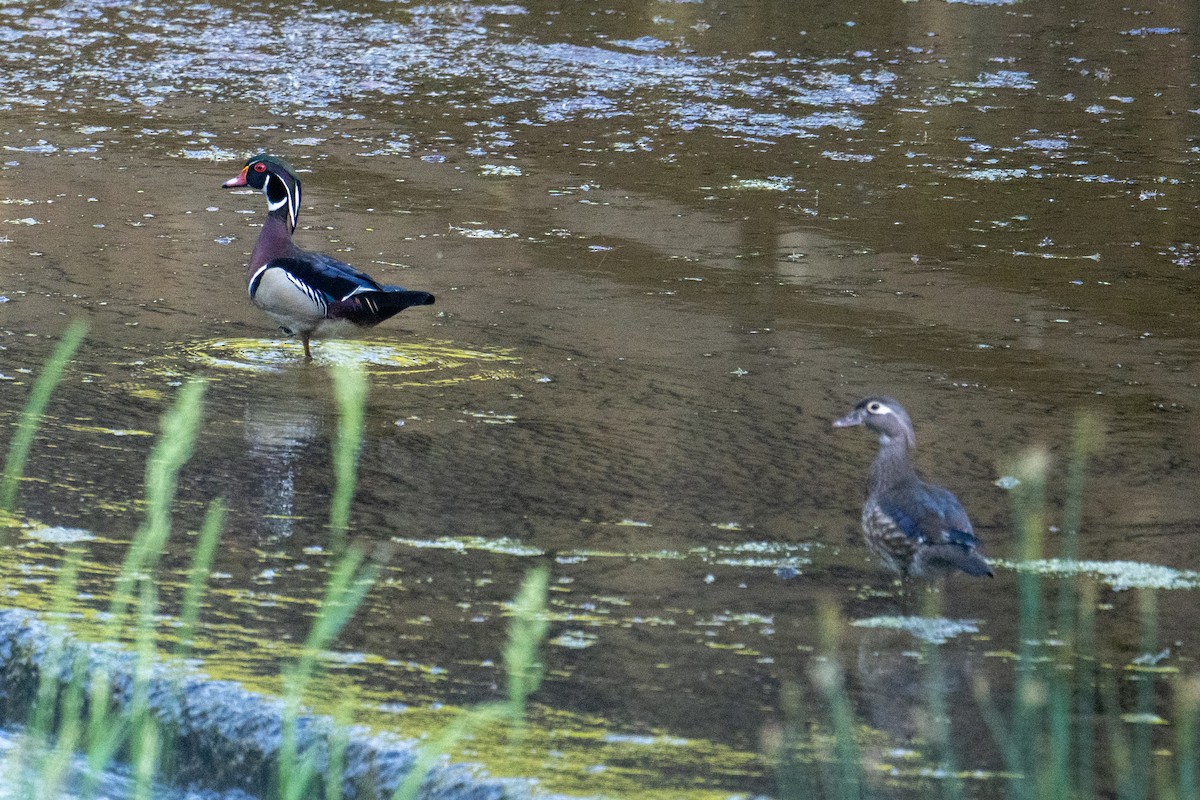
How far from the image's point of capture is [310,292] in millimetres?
6840

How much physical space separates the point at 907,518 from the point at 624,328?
2.91 metres

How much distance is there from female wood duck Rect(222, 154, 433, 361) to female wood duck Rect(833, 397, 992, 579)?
2.40 m

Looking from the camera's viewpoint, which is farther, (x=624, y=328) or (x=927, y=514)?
(x=624, y=328)

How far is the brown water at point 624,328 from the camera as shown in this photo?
418cm

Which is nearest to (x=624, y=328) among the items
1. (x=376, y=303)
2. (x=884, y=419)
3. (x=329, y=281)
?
(x=376, y=303)

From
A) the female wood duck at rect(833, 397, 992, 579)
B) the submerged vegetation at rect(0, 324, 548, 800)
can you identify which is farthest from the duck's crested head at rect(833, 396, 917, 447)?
the submerged vegetation at rect(0, 324, 548, 800)

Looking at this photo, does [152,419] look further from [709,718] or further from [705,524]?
[709,718]

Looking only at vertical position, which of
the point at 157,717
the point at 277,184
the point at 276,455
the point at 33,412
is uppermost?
the point at 33,412

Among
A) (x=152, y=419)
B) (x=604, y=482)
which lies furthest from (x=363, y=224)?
(x=604, y=482)

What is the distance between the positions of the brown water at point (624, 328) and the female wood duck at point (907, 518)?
130 mm

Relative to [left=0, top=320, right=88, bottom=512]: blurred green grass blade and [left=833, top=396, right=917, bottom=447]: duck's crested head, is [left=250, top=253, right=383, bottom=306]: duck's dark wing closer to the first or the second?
[left=0, top=320, right=88, bottom=512]: blurred green grass blade

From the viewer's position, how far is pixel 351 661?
4.00m

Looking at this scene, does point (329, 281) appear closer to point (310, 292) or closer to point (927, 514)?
point (310, 292)

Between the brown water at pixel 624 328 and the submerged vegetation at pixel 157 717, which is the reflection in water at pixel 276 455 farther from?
the submerged vegetation at pixel 157 717
